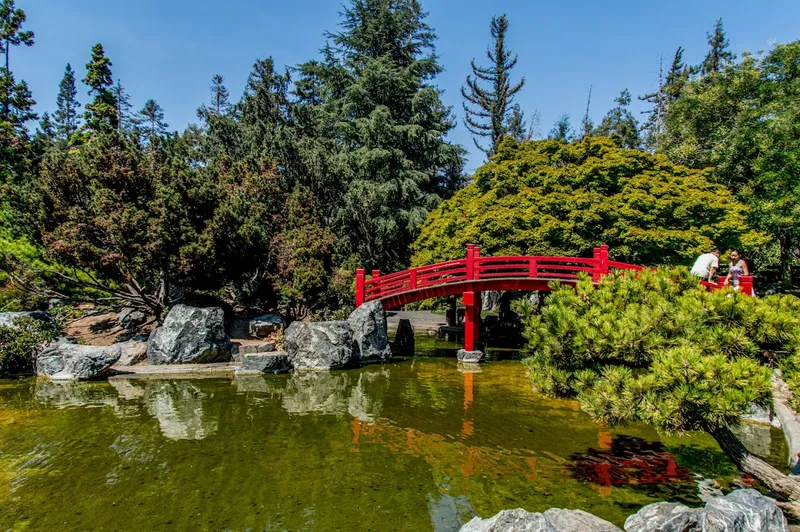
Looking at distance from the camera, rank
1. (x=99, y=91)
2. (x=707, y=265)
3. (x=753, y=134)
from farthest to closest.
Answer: (x=99, y=91)
(x=753, y=134)
(x=707, y=265)

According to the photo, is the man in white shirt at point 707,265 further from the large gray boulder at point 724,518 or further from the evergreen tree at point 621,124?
the evergreen tree at point 621,124

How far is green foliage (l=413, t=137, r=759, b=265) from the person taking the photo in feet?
45.3

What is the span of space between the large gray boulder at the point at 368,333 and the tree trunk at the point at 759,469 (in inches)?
381

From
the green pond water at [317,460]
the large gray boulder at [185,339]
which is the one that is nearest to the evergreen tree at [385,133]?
the large gray boulder at [185,339]

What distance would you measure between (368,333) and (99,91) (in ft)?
83.1

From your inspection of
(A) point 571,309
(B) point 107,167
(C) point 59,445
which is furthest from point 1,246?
Answer: (A) point 571,309

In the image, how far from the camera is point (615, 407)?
456 centimetres

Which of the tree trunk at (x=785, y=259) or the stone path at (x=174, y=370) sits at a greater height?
the tree trunk at (x=785, y=259)

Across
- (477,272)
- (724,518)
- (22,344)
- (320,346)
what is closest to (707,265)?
(477,272)

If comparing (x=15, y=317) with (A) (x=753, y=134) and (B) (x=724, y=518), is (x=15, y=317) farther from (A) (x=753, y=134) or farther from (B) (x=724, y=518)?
(A) (x=753, y=134)

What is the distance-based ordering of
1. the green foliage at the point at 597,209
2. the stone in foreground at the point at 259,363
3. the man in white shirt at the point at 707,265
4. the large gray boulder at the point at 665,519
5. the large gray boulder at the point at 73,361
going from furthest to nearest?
the green foliage at the point at 597,209 → the stone in foreground at the point at 259,363 → the large gray boulder at the point at 73,361 → the man in white shirt at the point at 707,265 → the large gray boulder at the point at 665,519

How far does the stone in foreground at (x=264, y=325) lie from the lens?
14508 millimetres

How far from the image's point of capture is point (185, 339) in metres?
12.2

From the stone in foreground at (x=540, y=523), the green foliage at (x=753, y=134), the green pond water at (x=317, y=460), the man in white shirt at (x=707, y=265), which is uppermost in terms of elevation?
the green foliage at (x=753, y=134)
